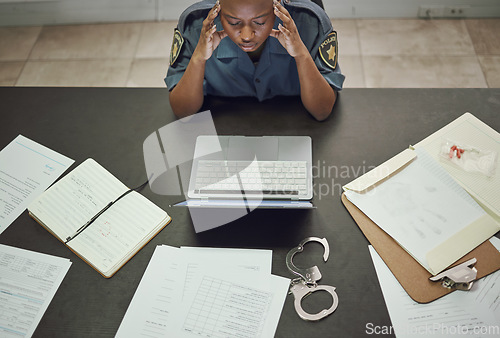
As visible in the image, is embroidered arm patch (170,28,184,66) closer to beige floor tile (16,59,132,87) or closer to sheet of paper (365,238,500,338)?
sheet of paper (365,238,500,338)

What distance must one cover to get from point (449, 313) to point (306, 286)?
323mm

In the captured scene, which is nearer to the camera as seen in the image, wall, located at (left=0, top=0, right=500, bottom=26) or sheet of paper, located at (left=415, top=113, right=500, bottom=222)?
sheet of paper, located at (left=415, top=113, right=500, bottom=222)

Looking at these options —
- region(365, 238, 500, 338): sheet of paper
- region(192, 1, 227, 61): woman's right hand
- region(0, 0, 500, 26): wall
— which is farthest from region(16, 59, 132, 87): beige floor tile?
region(365, 238, 500, 338): sheet of paper

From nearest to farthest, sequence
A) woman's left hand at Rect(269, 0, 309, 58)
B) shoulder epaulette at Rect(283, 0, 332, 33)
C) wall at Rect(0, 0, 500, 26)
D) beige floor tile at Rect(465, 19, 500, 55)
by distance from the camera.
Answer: woman's left hand at Rect(269, 0, 309, 58) → shoulder epaulette at Rect(283, 0, 332, 33) → beige floor tile at Rect(465, 19, 500, 55) → wall at Rect(0, 0, 500, 26)

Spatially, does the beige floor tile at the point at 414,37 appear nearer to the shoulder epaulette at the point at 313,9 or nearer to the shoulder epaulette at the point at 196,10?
the shoulder epaulette at the point at 313,9

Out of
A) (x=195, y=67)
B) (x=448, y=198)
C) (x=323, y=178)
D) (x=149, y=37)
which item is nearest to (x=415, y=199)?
(x=448, y=198)

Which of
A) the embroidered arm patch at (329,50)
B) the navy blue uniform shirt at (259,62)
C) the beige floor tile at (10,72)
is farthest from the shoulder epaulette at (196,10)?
the beige floor tile at (10,72)

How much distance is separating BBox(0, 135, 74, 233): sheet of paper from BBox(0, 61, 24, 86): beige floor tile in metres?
1.46

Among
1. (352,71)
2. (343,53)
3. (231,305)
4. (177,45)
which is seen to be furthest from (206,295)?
(343,53)

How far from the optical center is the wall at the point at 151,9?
8.54ft

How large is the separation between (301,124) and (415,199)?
40cm

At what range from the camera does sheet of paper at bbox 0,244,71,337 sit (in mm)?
1027

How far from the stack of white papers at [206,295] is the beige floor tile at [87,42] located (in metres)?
1.90

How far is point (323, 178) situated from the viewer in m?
1.21
